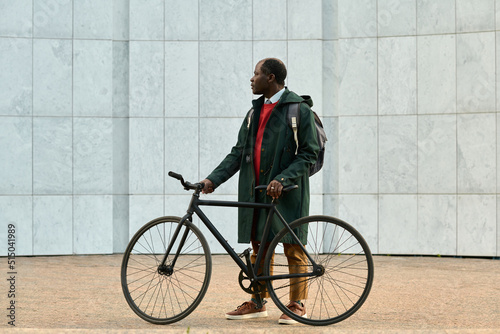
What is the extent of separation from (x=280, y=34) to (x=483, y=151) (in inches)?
134

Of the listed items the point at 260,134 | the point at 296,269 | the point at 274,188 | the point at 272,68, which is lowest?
→ the point at 296,269

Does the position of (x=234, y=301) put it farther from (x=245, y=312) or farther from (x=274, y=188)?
(x=274, y=188)

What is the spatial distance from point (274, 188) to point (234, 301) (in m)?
1.77

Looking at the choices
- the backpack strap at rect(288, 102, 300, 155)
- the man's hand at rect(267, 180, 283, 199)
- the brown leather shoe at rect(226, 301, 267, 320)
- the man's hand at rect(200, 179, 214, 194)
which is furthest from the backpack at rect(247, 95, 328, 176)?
the brown leather shoe at rect(226, 301, 267, 320)

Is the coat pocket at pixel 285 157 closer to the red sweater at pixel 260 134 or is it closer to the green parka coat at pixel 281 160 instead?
the green parka coat at pixel 281 160

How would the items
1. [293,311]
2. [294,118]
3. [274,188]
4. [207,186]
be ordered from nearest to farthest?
1. [274,188]
2. [293,311]
3. [294,118]
4. [207,186]

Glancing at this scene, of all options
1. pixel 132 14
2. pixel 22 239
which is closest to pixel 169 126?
pixel 132 14

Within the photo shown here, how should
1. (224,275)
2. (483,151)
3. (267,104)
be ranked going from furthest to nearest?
1. (483,151)
2. (224,275)
3. (267,104)

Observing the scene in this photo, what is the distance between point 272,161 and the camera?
575 centimetres

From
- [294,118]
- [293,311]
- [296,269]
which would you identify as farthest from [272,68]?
[293,311]

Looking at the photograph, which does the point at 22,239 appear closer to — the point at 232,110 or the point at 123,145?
the point at 123,145

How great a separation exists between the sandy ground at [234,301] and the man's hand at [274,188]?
0.93 metres

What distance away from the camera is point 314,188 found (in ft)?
37.6

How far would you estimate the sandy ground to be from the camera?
5387mm
